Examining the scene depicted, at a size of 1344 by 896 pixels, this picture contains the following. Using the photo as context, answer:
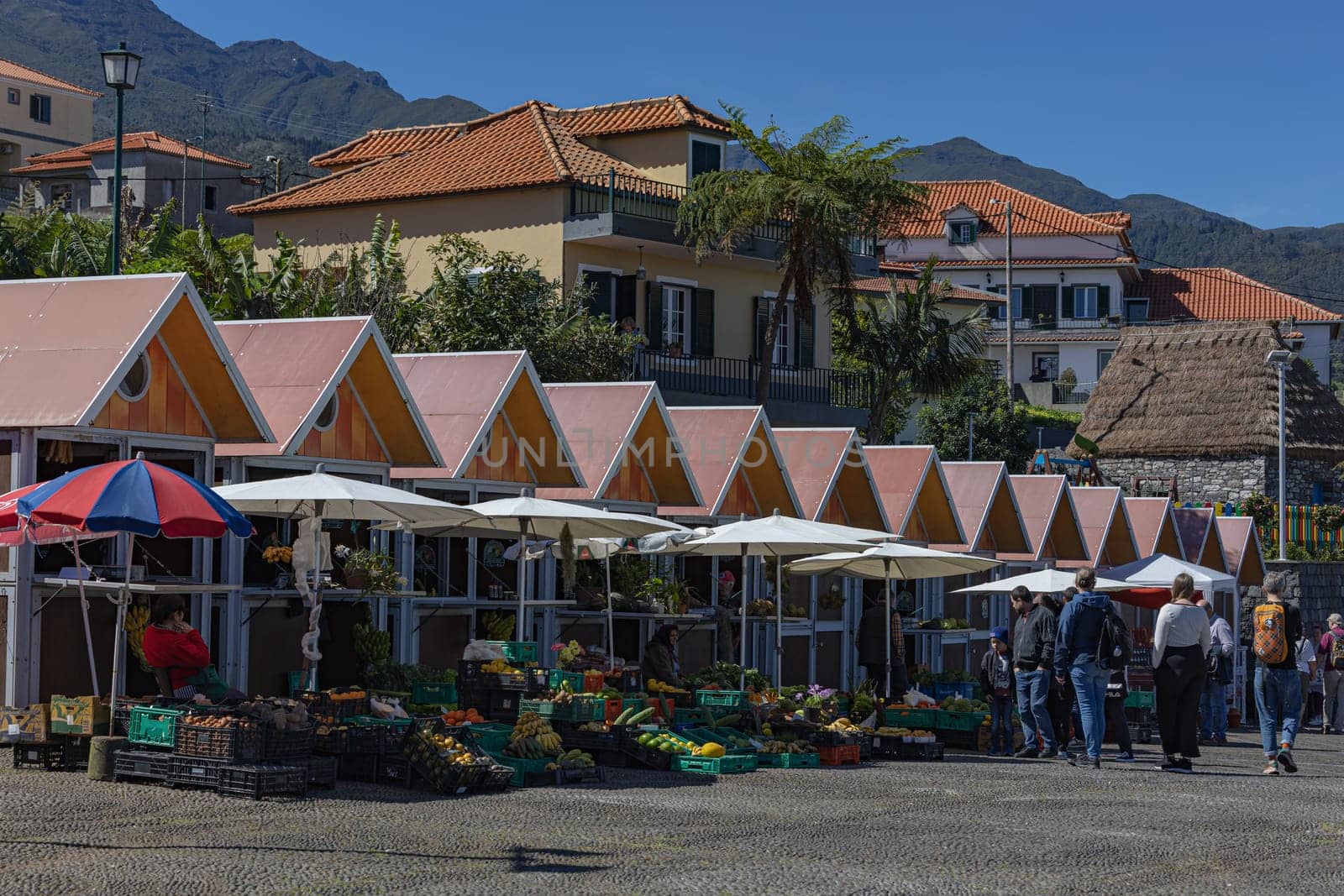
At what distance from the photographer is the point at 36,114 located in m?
89.6

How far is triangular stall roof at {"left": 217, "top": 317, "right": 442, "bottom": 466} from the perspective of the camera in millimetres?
17406

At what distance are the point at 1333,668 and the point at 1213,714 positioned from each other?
309 inches

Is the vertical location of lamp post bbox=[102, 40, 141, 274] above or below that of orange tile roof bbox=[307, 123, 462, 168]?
below

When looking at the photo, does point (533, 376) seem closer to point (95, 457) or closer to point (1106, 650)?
point (95, 457)

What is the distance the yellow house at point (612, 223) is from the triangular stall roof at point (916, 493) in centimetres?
699

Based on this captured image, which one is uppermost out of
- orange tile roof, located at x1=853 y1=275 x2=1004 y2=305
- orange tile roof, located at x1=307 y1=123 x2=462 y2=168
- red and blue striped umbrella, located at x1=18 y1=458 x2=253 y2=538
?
orange tile roof, located at x1=853 y1=275 x2=1004 y2=305

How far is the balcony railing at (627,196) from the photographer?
36.2 meters

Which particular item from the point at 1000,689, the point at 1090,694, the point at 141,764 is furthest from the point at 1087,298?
the point at 141,764

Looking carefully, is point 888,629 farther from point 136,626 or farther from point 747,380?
point 747,380

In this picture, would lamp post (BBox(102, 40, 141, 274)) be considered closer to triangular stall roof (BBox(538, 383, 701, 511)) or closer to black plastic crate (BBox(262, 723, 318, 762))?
triangular stall roof (BBox(538, 383, 701, 511))

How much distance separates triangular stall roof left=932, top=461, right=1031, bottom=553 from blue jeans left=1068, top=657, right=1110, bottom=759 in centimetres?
1047

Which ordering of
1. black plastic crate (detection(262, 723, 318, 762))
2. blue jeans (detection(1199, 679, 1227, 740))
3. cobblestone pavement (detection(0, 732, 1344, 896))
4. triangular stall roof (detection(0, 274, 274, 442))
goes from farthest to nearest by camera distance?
1. blue jeans (detection(1199, 679, 1227, 740))
2. triangular stall roof (detection(0, 274, 274, 442))
3. black plastic crate (detection(262, 723, 318, 762))
4. cobblestone pavement (detection(0, 732, 1344, 896))

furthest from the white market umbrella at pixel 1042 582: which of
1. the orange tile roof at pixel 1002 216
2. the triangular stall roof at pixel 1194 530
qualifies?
the orange tile roof at pixel 1002 216

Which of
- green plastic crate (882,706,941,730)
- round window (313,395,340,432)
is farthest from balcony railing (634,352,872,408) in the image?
round window (313,395,340,432)
